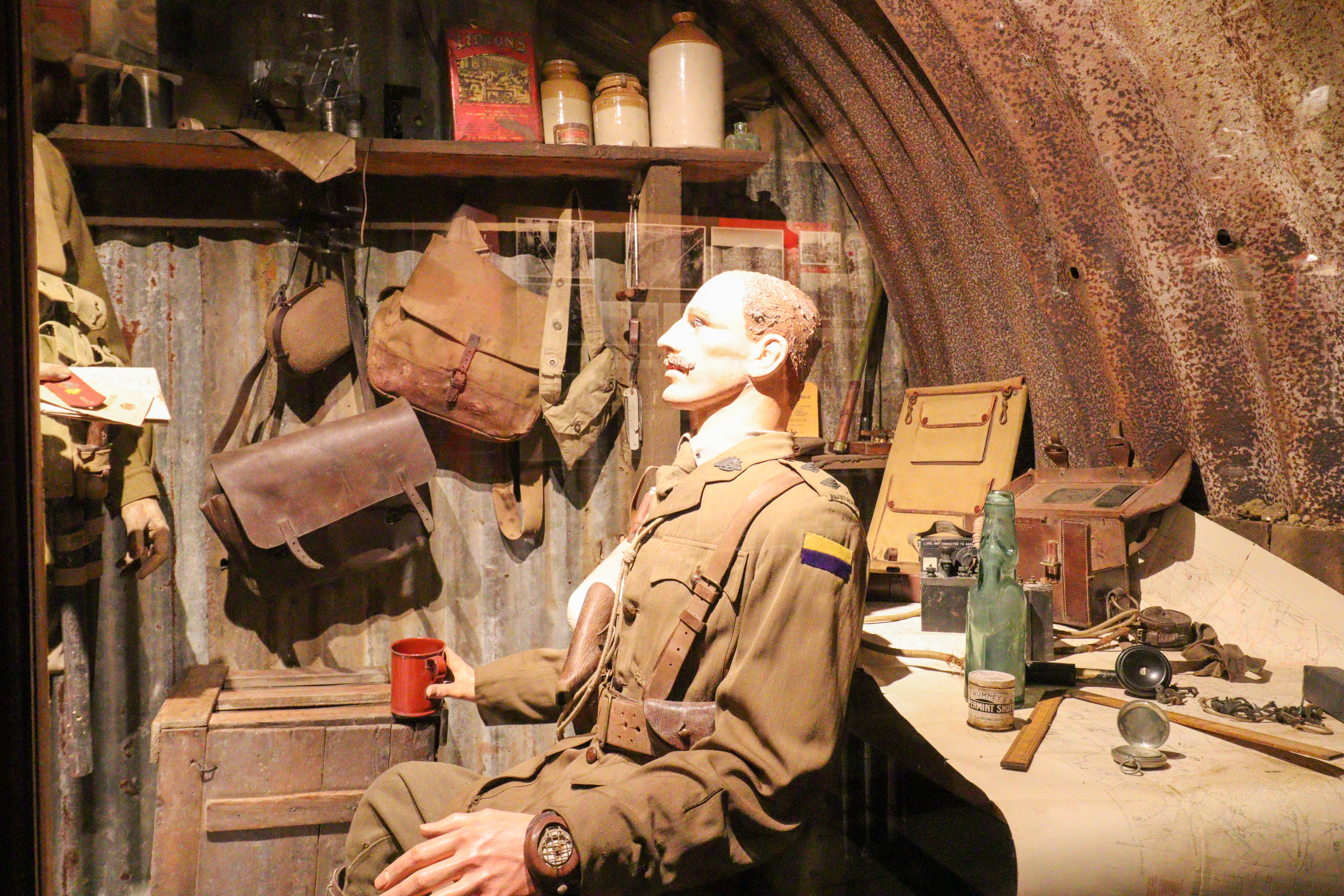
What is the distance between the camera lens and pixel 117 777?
8.35 feet

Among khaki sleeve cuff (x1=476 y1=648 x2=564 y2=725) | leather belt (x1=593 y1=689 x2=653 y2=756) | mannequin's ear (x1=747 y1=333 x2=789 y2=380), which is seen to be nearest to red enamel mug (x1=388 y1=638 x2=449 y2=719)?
khaki sleeve cuff (x1=476 y1=648 x2=564 y2=725)

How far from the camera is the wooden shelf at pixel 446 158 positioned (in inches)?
98.8

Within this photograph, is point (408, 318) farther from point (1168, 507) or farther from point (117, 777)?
point (1168, 507)

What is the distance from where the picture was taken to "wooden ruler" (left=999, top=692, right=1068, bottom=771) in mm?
1371

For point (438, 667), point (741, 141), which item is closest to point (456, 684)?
point (438, 667)

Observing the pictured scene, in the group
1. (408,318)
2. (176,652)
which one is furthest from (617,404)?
(176,652)

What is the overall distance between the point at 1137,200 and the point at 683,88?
144cm

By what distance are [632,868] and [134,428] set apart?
1.94m

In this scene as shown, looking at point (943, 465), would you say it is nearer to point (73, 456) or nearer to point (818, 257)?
point (818, 257)

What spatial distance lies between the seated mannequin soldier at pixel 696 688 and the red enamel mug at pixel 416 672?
1.19 ft

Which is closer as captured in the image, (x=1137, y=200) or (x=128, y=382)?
(x=128, y=382)

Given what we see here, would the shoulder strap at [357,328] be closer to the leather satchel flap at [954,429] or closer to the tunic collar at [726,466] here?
the tunic collar at [726,466]

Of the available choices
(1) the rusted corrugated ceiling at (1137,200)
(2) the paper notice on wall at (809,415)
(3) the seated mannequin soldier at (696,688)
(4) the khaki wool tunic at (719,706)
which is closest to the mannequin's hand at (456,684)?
(3) the seated mannequin soldier at (696,688)

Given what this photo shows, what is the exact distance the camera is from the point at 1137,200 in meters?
2.17
